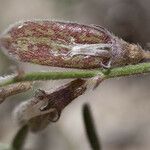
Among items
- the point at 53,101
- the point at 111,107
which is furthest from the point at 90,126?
the point at 111,107

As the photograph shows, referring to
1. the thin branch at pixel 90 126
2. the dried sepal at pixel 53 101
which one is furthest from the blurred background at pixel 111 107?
the dried sepal at pixel 53 101

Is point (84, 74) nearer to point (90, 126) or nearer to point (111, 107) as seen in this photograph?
point (90, 126)

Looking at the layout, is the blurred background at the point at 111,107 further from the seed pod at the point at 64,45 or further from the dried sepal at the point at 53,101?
the seed pod at the point at 64,45

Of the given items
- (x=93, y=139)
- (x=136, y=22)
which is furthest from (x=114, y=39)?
(x=136, y=22)

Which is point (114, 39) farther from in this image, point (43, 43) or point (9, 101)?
point (9, 101)

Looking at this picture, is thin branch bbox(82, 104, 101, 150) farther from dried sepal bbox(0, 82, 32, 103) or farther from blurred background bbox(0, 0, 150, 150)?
blurred background bbox(0, 0, 150, 150)
